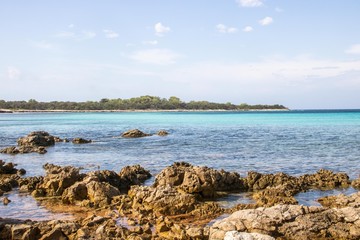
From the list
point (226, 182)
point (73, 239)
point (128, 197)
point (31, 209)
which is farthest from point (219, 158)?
point (73, 239)

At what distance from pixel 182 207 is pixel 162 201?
3.01 feet

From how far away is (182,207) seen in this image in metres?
17.2

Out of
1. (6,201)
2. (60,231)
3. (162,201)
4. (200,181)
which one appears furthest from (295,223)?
(6,201)

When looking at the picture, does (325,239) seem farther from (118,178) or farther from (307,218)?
(118,178)

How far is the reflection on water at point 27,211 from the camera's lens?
16797 mm

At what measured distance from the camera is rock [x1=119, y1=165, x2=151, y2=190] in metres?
23.4

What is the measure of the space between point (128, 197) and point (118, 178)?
4.50 metres

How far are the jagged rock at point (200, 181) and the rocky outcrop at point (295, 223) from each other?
5.93 m

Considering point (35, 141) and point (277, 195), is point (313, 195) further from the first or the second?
point (35, 141)

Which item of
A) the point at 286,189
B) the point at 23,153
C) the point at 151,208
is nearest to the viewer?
the point at 151,208

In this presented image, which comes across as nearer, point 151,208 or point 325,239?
point 325,239

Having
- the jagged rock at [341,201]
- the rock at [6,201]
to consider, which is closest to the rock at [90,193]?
the rock at [6,201]

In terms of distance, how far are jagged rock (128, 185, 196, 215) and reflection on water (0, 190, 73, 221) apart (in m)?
3.09

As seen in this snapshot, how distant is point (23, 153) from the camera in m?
40.1
